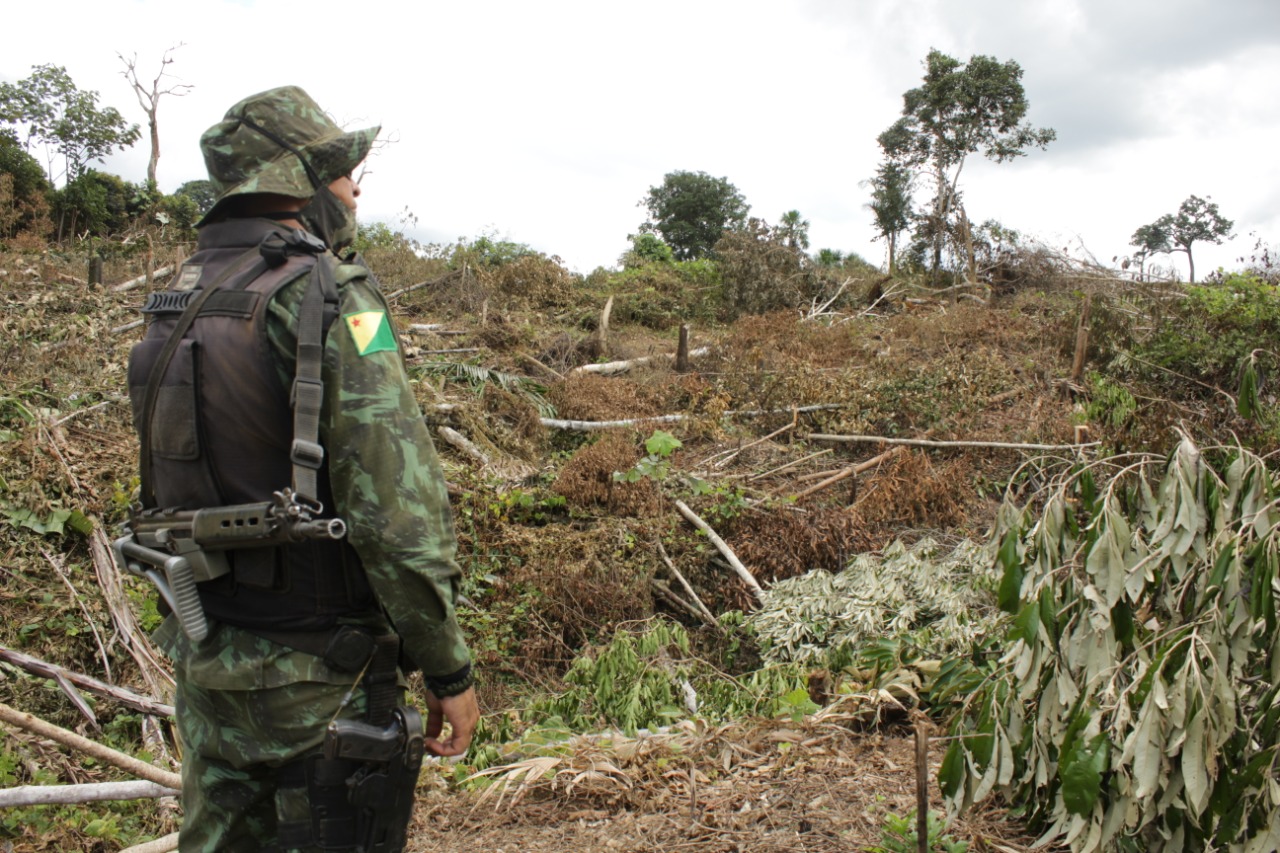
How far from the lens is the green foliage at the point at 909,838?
241cm

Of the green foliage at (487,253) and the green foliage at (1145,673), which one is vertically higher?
the green foliage at (487,253)

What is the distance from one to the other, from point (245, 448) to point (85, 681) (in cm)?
281

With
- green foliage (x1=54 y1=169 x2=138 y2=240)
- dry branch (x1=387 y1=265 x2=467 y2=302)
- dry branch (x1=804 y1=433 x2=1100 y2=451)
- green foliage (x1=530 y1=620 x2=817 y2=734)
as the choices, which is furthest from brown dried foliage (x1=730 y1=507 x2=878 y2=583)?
green foliage (x1=54 y1=169 x2=138 y2=240)

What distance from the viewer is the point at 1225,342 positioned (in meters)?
7.82

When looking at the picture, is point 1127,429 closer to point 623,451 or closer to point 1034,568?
point 623,451

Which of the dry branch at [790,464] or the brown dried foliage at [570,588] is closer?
the brown dried foliage at [570,588]

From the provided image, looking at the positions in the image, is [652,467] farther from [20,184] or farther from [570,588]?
[20,184]

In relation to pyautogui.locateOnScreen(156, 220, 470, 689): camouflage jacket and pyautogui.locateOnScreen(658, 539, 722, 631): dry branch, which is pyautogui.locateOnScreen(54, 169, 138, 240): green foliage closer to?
pyautogui.locateOnScreen(658, 539, 722, 631): dry branch

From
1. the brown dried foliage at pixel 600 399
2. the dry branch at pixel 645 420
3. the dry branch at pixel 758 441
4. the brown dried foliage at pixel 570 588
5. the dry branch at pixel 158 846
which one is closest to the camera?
the dry branch at pixel 158 846

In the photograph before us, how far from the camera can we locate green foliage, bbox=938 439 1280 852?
1.95 meters

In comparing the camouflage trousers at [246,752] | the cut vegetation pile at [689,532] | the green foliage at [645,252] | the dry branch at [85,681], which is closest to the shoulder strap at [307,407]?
the camouflage trousers at [246,752]

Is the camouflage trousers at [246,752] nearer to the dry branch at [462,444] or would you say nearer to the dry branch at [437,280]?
the dry branch at [462,444]

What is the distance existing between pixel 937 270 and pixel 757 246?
13.7ft

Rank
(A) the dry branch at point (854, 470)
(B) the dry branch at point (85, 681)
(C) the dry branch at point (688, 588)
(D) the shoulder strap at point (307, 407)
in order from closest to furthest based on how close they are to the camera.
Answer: (D) the shoulder strap at point (307, 407)
(B) the dry branch at point (85, 681)
(C) the dry branch at point (688, 588)
(A) the dry branch at point (854, 470)
